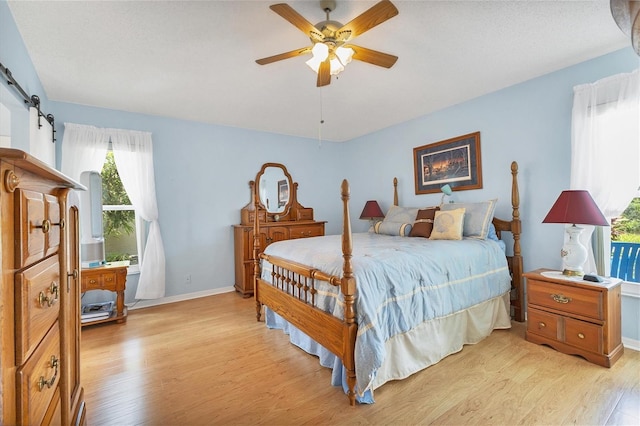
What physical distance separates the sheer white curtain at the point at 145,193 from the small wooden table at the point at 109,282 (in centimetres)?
43

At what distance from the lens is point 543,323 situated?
8.02 ft

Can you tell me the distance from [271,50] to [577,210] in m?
2.72

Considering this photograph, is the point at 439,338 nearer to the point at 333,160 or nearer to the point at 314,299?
the point at 314,299

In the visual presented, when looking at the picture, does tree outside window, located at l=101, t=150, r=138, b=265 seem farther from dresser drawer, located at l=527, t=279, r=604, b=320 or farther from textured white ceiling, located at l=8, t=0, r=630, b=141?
dresser drawer, located at l=527, t=279, r=604, b=320

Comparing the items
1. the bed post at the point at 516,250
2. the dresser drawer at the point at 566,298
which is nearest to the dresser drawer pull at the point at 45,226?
the dresser drawer at the point at 566,298

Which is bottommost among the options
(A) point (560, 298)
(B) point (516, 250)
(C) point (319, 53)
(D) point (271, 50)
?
(A) point (560, 298)

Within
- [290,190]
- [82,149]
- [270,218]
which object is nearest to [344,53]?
[270,218]

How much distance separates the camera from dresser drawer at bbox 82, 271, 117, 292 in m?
3.02

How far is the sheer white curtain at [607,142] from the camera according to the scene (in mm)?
2320

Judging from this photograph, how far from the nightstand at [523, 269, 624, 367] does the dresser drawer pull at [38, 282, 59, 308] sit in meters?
3.14

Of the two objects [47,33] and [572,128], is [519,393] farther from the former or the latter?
[47,33]

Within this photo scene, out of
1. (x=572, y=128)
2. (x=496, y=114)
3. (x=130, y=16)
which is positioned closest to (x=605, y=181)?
Answer: (x=572, y=128)

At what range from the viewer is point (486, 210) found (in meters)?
3.02

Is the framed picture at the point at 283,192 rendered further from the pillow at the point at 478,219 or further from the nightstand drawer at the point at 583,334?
the nightstand drawer at the point at 583,334
